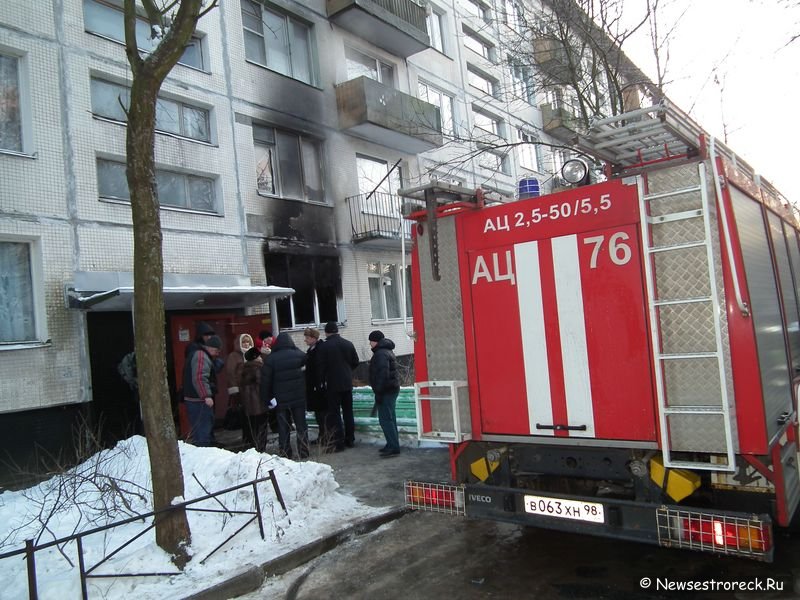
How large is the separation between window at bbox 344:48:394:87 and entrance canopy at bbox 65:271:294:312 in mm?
7434

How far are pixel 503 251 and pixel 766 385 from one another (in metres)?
1.87

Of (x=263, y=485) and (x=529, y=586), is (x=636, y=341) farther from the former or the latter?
A: (x=263, y=485)

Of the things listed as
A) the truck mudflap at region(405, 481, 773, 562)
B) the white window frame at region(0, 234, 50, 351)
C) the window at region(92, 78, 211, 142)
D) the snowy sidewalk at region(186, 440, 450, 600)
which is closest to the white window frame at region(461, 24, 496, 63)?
the window at region(92, 78, 211, 142)

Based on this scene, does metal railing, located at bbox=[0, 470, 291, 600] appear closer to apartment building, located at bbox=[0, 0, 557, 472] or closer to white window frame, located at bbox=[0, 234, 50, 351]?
apartment building, located at bbox=[0, 0, 557, 472]

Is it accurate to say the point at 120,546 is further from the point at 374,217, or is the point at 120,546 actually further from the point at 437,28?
the point at 437,28

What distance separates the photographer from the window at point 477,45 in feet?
70.9

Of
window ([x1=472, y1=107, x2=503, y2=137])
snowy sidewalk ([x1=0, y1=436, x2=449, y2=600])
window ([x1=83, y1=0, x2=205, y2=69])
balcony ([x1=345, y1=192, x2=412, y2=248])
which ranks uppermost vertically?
window ([x1=472, y1=107, x2=503, y2=137])

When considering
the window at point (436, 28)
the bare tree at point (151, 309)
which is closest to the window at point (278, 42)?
the window at point (436, 28)

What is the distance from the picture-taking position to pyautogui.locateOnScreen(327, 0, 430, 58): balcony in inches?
589

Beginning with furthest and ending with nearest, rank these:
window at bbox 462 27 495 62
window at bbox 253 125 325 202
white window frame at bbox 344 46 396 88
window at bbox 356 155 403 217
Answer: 1. window at bbox 462 27 495 62
2. white window frame at bbox 344 46 396 88
3. window at bbox 356 155 403 217
4. window at bbox 253 125 325 202

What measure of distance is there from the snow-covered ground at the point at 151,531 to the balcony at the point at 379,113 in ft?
32.2

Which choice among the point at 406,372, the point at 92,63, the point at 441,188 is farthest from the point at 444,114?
the point at 441,188

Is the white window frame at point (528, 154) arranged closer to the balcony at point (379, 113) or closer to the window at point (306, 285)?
the balcony at point (379, 113)

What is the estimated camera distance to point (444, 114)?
64.3ft
